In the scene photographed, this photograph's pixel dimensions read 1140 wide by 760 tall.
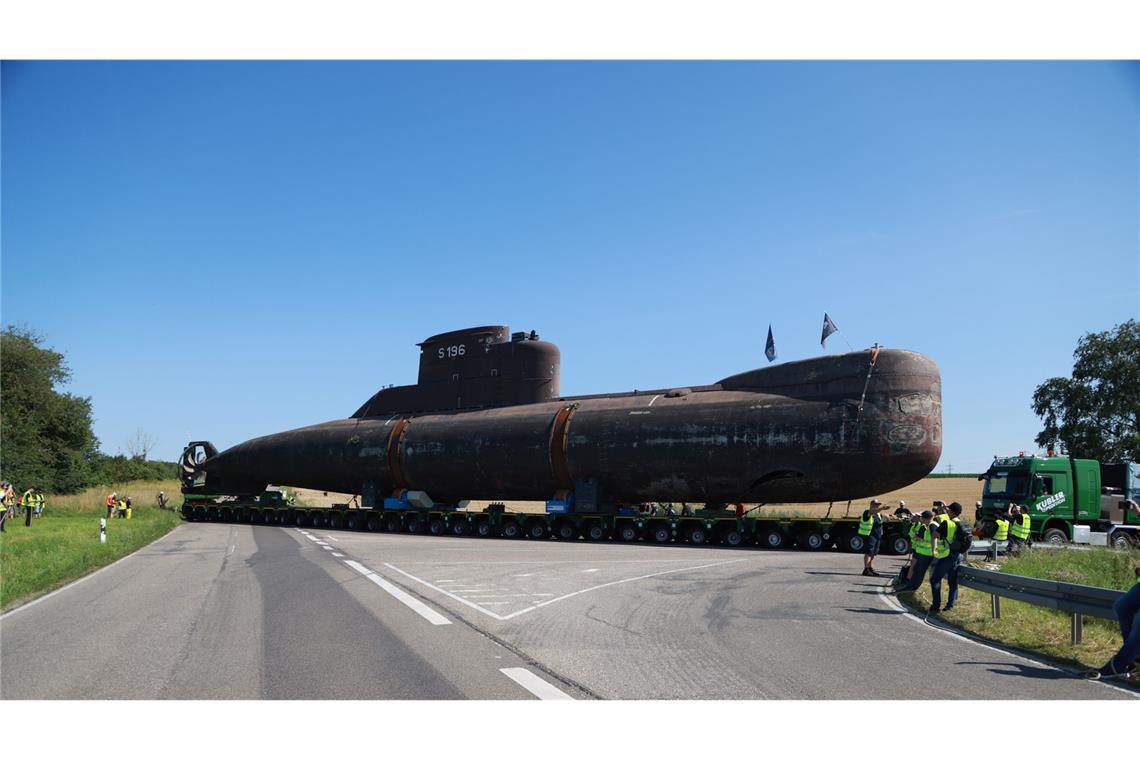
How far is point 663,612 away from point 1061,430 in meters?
54.5

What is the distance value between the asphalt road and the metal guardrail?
3.31 feet

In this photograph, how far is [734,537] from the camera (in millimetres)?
25609

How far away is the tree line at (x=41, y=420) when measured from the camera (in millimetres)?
52500

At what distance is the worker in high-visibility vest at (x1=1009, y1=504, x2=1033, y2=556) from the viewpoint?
18.6 meters

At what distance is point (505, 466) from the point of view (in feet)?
102

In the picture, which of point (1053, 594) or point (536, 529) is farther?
point (536, 529)

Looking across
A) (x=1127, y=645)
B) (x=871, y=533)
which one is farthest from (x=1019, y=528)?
(x=1127, y=645)

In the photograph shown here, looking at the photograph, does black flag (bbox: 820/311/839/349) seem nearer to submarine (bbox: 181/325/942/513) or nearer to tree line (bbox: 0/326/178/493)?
submarine (bbox: 181/325/942/513)

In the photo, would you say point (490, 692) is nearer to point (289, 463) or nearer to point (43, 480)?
point (289, 463)

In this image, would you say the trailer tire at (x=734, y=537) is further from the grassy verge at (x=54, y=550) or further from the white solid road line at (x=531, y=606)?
the grassy verge at (x=54, y=550)

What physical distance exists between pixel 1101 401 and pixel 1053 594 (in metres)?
53.2

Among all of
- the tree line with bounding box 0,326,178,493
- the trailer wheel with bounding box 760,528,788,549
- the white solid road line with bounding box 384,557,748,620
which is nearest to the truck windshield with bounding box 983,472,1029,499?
the trailer wheel with bounding box 760,528,788,549

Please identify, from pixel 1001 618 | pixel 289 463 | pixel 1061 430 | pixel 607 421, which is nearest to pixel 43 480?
pixel 289 463

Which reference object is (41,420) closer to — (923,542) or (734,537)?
(734,537)
